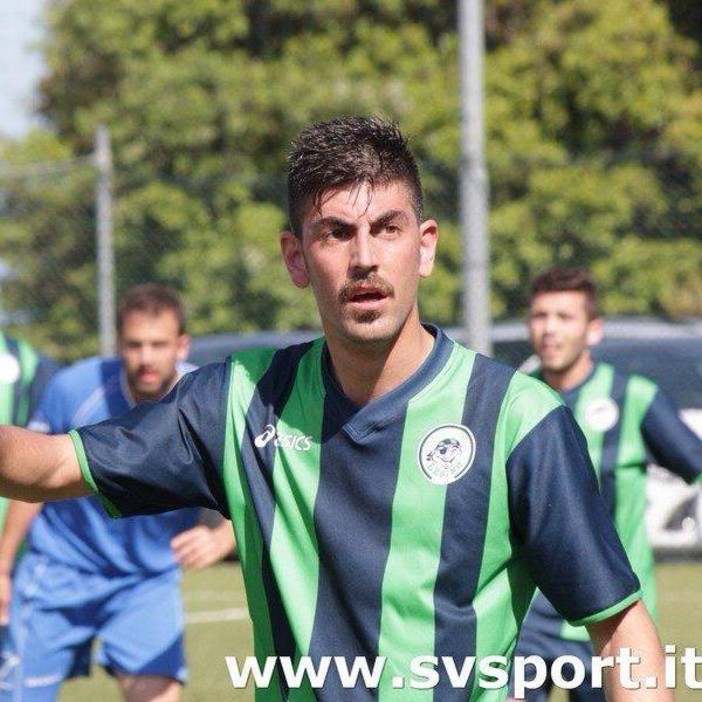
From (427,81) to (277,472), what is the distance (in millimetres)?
14912

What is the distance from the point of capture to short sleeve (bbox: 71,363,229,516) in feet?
10.9

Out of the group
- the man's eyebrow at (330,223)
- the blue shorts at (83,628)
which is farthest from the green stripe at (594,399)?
the man's eyebrow at (330,223)

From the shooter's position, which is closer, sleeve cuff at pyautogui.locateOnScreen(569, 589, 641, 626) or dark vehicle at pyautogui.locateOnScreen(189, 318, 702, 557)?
sleeve cuff at pyautogui.locateOnScreen(569, 589, 641, 626)

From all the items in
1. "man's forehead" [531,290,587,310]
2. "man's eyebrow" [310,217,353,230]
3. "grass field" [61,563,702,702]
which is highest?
"man's eyebrow" [310,217,353,230]

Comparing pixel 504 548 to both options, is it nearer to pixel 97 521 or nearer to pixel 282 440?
pixel 282 440

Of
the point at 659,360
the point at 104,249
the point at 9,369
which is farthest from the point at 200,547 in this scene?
the point at 104,249

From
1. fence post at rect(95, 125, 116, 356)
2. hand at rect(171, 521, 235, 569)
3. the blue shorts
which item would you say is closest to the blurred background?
fence post at rect(95, 125, 116, 356)

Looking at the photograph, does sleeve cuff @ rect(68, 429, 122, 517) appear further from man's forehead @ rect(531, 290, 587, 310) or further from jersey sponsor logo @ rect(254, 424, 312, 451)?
man's forehead @ rect(531, 290, 587, 310)

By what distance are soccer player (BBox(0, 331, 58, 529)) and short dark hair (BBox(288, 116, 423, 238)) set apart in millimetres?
3893

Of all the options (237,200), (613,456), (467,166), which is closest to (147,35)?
(237,200)

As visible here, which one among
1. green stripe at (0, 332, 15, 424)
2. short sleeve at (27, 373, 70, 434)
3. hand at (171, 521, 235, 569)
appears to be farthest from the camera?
green stripe at (0, 332, 15, 424)

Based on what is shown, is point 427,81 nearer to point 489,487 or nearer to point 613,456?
point 613,456

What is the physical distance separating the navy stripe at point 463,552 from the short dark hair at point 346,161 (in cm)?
45

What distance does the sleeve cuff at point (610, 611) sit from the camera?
3.02 m
